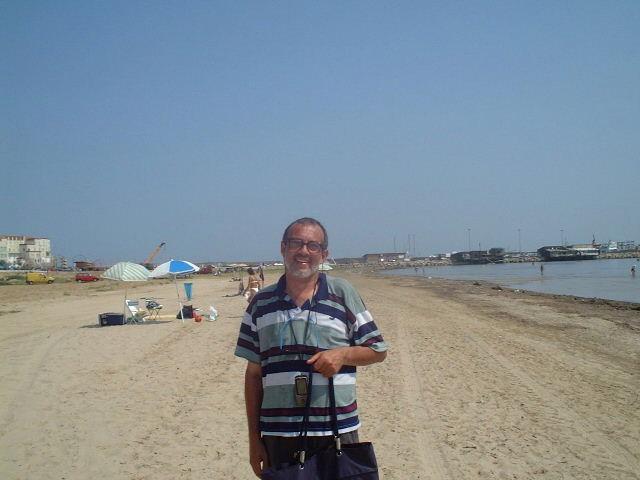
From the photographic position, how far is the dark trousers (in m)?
2.26

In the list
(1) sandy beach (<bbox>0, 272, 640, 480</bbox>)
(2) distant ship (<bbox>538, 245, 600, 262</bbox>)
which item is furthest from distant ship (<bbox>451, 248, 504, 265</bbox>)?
(1) sandy beach (<bbox>0, 272, 640, 480</bbox>)

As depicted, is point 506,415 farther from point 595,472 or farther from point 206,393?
point 206,393

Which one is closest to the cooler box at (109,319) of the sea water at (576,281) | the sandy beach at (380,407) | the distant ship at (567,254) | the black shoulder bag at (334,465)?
the sandy beach at (380,407)

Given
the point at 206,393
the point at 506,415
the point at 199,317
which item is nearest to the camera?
the point at 506,415

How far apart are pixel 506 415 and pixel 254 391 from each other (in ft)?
15.4

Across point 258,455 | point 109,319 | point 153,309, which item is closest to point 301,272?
point 258,455

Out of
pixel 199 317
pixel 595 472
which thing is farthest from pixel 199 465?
pixel 199 317

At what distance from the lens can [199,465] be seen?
189 inches

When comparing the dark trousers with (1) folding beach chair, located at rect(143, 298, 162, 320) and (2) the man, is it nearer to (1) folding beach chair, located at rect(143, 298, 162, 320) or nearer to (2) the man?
(2) the man

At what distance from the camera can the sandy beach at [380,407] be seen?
4828mm

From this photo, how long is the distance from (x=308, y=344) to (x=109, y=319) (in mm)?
13656

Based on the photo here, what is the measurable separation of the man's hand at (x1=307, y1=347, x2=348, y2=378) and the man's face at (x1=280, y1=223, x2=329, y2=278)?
0.38 metres

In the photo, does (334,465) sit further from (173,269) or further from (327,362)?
(173,269)

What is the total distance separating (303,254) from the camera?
8.23 ft
